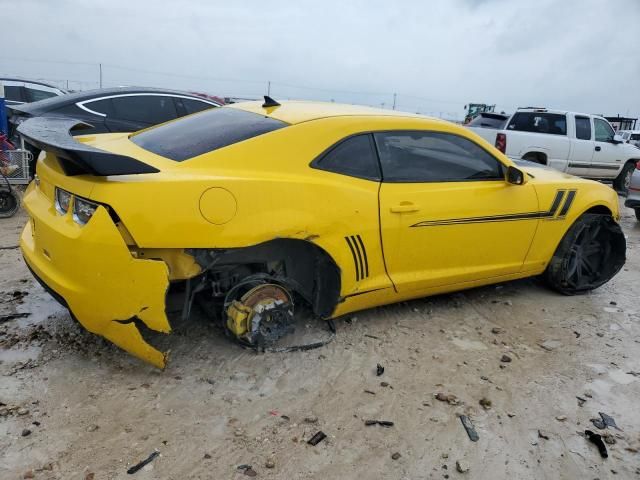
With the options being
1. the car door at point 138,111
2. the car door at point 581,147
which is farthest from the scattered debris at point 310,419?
the car door at point 581,147

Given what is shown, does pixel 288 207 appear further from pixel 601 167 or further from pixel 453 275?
pixel 601 167

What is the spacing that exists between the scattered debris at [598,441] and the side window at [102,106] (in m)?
6.66

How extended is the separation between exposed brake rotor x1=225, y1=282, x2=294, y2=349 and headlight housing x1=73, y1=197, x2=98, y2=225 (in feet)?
3.01

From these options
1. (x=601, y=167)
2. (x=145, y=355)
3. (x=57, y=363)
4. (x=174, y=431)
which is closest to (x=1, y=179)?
(x=57, y=363)

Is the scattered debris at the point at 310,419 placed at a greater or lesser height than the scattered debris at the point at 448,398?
lesser

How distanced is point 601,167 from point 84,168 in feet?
35.1

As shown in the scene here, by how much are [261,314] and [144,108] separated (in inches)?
208

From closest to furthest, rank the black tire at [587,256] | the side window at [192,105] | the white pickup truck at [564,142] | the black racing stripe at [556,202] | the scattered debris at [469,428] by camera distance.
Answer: the scattered debris at [469,428]
the black racing stripe at [556,202]
the black tire at [587,256]
the side window at [192,105]
the white pickup truck at [564,142]

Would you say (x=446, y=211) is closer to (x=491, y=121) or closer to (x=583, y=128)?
(x=491, y=121)

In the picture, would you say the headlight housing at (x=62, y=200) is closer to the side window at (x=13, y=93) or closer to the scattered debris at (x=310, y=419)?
the scattered debris at (x=310, y=419)

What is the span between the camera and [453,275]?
12.5 feet

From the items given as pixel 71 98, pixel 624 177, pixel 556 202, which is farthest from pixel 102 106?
pixel 624 177

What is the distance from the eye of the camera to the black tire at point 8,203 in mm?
6324

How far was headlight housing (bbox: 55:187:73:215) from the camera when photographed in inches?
110
